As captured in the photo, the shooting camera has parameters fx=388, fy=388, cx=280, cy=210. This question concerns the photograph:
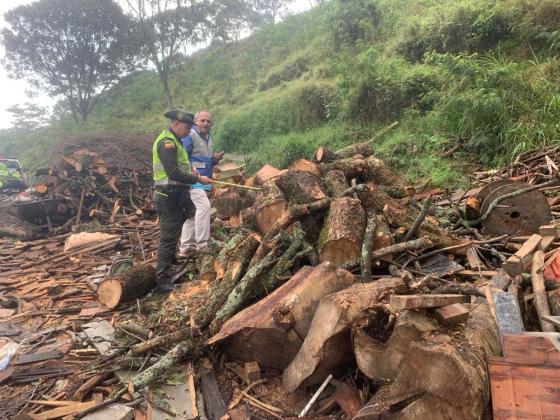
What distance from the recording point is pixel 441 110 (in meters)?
7.91

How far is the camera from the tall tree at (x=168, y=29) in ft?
70.5

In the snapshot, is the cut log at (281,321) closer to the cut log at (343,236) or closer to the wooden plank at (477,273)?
the cut log at (343,236)

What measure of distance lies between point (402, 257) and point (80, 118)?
24953 millimetres

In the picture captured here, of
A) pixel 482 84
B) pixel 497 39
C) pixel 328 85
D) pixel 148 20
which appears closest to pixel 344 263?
pixel 482 84

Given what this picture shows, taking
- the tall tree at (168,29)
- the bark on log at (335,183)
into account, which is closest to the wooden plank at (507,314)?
the bark on log at (335,183)

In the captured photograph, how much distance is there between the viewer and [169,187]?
484 cm

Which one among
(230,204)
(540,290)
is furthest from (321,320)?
(230,204)

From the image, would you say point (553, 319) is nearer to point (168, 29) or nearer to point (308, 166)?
point (308, 166)

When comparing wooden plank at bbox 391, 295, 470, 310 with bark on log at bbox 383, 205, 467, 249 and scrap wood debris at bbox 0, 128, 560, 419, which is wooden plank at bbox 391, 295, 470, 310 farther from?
bark on log at bbox 383, 205, 467, 249

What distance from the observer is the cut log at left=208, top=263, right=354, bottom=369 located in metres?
2.71

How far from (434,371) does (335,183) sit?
289cm

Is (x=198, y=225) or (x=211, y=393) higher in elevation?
(x=198, y=225)

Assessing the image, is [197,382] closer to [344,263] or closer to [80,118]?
[344,263]

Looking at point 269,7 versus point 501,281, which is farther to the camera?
point 269,7
